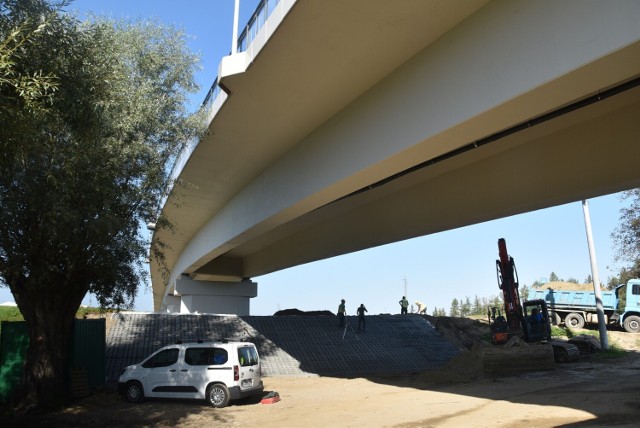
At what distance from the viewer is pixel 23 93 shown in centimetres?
576

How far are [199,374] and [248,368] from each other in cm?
127

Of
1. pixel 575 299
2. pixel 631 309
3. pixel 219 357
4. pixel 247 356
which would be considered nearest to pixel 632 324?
pixel 631 309

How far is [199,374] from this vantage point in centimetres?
1319

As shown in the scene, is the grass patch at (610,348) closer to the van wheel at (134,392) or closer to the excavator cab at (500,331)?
the excavator cab at (500,331)

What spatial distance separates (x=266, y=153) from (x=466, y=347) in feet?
58.4

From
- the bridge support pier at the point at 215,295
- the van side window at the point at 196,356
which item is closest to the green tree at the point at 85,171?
the van side window at the point at 196,356

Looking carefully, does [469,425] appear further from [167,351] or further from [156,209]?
[156,209]

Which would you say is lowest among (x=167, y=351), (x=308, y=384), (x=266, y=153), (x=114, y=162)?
(x=308, y=384)

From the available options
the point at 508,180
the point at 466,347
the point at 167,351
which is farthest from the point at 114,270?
the point at 466,347

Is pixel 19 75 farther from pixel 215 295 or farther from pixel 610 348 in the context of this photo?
pixel 215 295

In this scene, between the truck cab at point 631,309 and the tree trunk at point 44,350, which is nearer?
the tree trunk at point 44,350

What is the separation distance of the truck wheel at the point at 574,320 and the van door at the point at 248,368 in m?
24.6

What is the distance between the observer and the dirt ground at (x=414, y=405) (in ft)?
34.8

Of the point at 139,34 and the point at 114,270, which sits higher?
the point at 139,34
